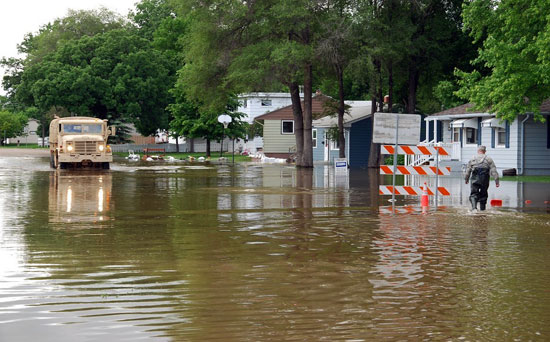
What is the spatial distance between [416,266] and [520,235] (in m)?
4.83

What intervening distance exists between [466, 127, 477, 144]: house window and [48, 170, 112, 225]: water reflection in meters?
22.5

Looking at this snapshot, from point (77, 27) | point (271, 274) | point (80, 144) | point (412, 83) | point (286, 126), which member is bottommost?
point (271, 274)

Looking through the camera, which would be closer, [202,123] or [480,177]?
[480,177]

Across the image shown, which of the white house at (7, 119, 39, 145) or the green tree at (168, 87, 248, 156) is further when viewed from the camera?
the white house at (7, 119, 39, 145)

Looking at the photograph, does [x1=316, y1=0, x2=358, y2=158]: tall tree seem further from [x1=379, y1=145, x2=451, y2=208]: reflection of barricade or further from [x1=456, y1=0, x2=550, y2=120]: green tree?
[x1=379, y1=145, x2=451, y2=208]: reflection of barricade

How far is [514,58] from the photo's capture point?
113 feet

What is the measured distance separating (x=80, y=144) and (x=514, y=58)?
77.5 feet

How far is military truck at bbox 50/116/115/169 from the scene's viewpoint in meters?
45.7

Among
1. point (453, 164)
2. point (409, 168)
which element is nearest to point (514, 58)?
point (409, 168)

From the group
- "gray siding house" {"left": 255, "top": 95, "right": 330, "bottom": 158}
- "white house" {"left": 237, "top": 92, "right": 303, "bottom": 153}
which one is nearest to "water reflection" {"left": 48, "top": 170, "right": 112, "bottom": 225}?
"gray siding house" {"left": 255, "top": 95, "right": 330, "bottom": 158}

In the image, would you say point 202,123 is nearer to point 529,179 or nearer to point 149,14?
point 529,179

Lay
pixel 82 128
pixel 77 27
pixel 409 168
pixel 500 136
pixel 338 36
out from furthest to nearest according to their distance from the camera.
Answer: pixel 77 27 < pixel 338 36 < pixel 82 128 < pixel 500 136 < pixel 409 168

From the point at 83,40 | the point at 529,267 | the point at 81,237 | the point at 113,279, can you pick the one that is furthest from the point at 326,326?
the point at 83,40

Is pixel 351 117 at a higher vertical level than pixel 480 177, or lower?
higher
